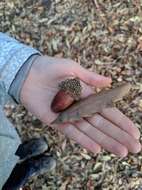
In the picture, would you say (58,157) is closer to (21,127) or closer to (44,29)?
(21,127)

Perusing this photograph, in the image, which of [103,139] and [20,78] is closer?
[103,139]

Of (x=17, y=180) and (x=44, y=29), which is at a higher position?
(x=44, y=29)

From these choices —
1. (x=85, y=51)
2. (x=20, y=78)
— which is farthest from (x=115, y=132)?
(x=85, y=51)

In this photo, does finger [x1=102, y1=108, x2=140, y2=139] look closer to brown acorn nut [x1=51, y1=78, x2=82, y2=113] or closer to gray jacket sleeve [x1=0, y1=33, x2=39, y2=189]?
brown acorn nut [x1=51, y1=78, x2=82, y2=113]

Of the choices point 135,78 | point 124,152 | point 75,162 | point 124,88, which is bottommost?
point 75,162

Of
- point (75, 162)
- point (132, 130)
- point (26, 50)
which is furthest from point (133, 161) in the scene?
point (26, 50)

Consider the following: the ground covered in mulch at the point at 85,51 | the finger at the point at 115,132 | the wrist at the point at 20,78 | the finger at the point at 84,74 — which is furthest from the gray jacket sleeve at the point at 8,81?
the ground covered in mulch at the point at 85,51

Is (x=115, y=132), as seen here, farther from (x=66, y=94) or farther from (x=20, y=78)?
(x=20, y=78)
